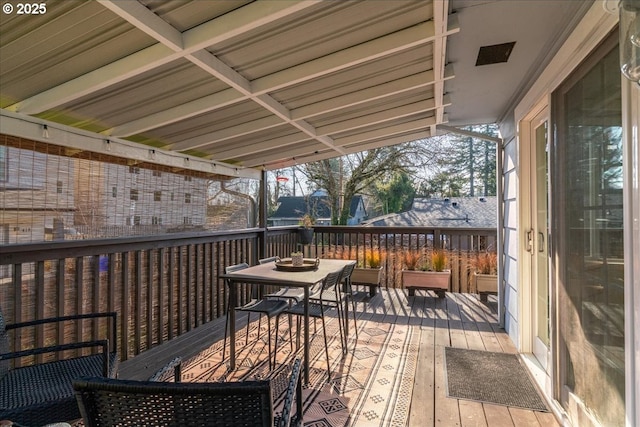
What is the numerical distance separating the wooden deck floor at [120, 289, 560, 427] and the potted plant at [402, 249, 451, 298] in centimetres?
21

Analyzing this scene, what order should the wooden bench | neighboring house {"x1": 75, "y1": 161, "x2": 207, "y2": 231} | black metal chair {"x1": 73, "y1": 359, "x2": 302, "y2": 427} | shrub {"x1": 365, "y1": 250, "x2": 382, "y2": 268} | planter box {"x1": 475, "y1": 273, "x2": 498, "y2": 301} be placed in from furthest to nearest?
shrub {"x1": 365, "y1": 250, "x2": 382, "y2": 268}, planter box {"x1": 475, "y1": 273, "x2": 498, "y2": 301}, the wooden bench, neighboring house {"x1": 75, "y1": 161, "x2": 207, "y2": 231}, black metal chair {"x1": 73, "y1": 359, "x2": 302, "y2": 427}

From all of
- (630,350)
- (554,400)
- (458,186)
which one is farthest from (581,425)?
(458,186)

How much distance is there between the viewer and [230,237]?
13.6 ft

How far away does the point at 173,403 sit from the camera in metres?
0.93

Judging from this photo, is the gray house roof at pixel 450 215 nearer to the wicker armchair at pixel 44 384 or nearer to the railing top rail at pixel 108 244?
the railing top rail at pixel 108 244

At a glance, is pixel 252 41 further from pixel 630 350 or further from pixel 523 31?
pixel 630 350

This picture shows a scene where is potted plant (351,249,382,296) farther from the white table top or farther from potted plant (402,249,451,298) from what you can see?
the white table top

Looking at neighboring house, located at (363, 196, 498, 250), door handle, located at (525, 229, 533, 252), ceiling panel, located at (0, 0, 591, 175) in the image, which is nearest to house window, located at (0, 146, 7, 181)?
ceiling panel, located at (0, 0, 591, 175)

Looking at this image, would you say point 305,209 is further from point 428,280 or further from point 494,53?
point 494,53

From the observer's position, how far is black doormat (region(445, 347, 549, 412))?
7.64 feet

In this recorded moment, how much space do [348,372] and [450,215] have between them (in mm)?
8943

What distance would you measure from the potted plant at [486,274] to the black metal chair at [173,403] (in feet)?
15.1

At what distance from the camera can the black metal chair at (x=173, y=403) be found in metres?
0.92

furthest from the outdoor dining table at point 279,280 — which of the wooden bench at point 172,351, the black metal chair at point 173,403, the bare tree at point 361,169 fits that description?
the bare tree at point 361,169
